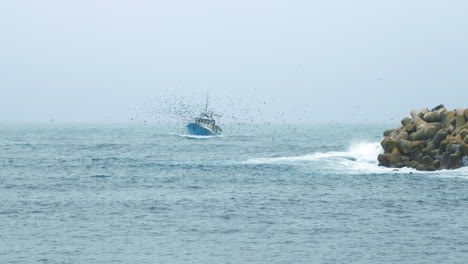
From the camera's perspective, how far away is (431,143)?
42.7 metres

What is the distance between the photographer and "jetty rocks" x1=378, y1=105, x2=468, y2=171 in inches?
1598

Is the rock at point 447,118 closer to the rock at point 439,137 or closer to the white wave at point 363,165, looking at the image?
the rock at point 439,137

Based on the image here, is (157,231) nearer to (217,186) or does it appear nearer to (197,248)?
(197,248)

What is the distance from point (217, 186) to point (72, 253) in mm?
17790

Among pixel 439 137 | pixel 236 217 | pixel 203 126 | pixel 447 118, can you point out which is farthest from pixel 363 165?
pixel 203 126

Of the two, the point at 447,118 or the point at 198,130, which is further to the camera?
the point at 198,130

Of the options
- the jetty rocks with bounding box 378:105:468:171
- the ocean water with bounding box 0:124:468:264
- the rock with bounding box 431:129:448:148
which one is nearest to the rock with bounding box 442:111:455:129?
the jetty rocks with bounding box 378:105:468:171

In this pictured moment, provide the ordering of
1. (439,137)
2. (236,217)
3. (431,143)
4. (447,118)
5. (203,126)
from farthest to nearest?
(203,126) < (447,118) < (431,143) < (439,137) < (236,217)

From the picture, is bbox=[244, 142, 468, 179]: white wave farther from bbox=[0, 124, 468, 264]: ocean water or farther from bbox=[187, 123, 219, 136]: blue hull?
bbox=[187, 123, 219, 136]: blue hull

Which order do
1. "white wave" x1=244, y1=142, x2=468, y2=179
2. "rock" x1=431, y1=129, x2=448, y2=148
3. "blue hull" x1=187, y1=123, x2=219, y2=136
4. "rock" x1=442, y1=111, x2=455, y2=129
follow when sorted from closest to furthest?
"white wave" x1=244, y1=142, x2=468, y2=179 < "rock" x1=431, y1=129, x2=448, y2=148 < "rock" x1=442, y1=111, x2=455, y2=129 < "blue hull" x1=187, y1=123, x2=219, y2=136

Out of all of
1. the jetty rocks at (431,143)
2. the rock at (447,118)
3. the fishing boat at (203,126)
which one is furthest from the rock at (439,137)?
the fishing boat at (203,126)

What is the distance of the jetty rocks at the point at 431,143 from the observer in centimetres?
4059

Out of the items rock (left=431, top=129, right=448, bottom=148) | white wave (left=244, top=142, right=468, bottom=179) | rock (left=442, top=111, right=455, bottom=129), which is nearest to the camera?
white wave (left=244, top=142, right=468, bottom=179)

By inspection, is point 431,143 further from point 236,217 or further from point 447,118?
point 236,217
